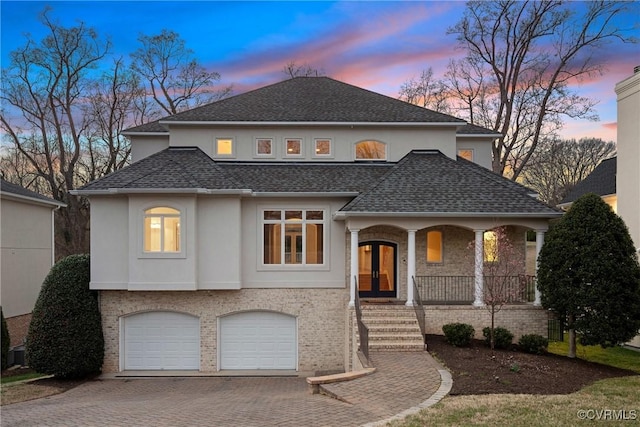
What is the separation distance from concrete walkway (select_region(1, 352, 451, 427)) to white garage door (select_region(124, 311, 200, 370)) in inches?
86.5

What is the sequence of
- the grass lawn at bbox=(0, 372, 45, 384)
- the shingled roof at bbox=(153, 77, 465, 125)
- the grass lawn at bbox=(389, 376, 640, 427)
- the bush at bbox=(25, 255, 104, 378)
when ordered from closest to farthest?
the grass lawn at bbox=(389, 376, 640, 427) < the bush at bbox=(25, 255, 104, 378) < the grass lawn at bbox=(0, 372, 45, 384) < the shingled roof at bbox=(153, 77, 465, 125)

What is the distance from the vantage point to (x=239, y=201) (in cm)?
1578

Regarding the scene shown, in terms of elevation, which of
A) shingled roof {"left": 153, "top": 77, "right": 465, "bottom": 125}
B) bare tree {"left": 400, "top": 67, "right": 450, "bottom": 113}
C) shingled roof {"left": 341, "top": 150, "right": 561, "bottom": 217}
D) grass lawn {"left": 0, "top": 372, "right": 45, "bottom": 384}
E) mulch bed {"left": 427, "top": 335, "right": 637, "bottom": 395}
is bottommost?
grass lawn {"left": 0, "top": 372, "right": 45, "bottom": 384}

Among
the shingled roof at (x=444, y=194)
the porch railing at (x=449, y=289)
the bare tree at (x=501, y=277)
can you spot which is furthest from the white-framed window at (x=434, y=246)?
the shingled roof at (x=444, y=194)

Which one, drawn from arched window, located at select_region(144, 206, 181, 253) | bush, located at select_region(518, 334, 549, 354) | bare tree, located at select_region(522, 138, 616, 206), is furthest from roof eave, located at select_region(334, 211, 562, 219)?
bare tree, located at select_region(522, 138, 616, 206)

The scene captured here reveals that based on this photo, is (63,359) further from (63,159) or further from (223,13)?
(63,159)

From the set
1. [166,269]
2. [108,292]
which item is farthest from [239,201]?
[108,292]

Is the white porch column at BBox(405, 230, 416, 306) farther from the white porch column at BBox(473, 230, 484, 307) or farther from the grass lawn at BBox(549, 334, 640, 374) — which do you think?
the grass lawn at BBox(549, 334, 640, 374)

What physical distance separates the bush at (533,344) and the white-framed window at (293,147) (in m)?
9.87

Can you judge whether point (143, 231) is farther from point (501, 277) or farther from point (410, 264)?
point (501, 277)

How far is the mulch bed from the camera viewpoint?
9.93m

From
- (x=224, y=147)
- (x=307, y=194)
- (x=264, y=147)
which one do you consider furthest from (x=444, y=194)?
(x=224, y=147)

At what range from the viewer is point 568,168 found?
4391cm

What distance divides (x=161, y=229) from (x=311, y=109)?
7.39 meters
